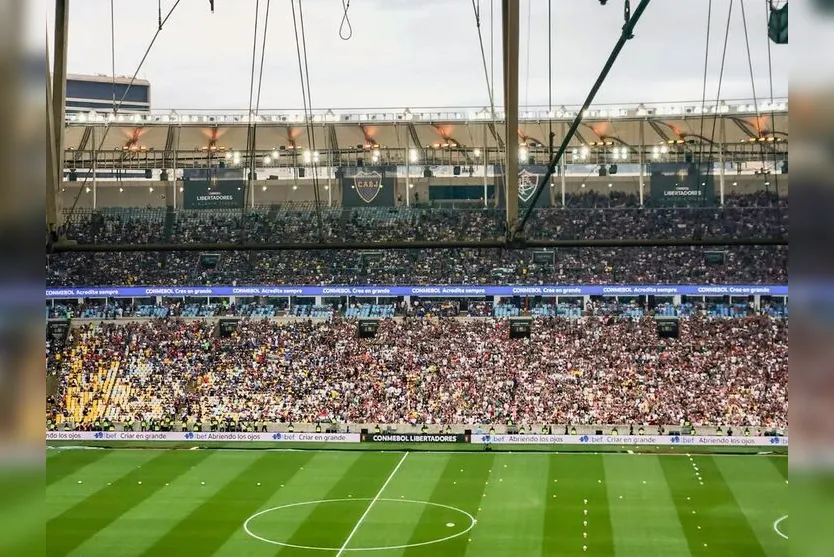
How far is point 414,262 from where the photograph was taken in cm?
4956

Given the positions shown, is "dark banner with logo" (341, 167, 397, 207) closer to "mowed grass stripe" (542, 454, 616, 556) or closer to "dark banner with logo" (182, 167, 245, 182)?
"dark banner with logo" (182, 167, 245, 182)

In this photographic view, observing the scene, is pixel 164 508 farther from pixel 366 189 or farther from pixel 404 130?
pixel 404 130

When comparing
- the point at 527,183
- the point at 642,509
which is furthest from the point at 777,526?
the point at 527,183

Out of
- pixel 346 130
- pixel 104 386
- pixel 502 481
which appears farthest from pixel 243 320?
pixel 502 481

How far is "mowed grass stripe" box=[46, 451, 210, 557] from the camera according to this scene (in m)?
23.2

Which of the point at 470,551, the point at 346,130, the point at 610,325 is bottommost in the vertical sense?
the point at 470,551

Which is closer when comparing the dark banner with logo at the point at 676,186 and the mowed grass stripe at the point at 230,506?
the mowed grass stripe at the point at 230,506

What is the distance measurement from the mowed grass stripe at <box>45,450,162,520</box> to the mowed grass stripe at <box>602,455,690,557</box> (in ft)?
45.1

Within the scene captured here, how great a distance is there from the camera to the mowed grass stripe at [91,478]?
2685cm

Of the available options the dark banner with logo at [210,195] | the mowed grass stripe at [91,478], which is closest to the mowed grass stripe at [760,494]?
the mowed grass stripe at [91,478]

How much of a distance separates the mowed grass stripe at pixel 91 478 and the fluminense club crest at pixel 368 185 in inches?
847

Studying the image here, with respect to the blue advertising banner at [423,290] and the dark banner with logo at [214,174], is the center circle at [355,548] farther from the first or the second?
the dark banner with logo at [214,174]
